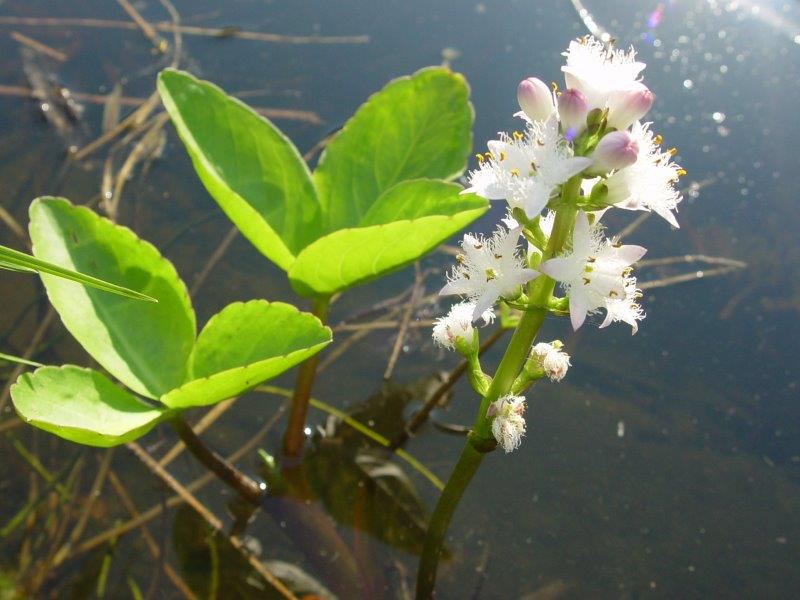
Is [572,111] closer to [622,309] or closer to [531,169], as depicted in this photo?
[531,169]

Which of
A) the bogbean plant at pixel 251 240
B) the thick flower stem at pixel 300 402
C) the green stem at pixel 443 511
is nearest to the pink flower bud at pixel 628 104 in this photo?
the bogbean plant at pixel 251 240

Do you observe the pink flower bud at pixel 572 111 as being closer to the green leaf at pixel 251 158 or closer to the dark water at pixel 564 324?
the green leaf at pixel 251 158

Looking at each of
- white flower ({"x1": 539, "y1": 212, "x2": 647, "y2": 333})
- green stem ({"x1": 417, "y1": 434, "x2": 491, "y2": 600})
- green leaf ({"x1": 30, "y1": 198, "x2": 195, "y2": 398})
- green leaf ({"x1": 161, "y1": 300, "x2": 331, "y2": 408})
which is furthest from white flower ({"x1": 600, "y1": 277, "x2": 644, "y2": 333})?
green leaf ({"x1": 30, "y1": 198, "x2": 195, "y2": 398})

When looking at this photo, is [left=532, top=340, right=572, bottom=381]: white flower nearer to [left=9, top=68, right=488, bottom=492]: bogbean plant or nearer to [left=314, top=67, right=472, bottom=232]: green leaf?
[left=9, top=68, right=488, bottom=492]: bogbean plant

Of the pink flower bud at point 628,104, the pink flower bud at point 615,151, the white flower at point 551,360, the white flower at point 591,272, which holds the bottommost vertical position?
the white flower at point 551,360

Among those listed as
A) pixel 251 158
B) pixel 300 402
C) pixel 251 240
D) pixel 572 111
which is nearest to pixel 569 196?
pixel 572 111

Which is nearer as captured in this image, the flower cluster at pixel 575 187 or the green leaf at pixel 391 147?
the flower cluster at pixel 575 187
